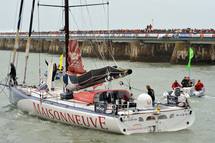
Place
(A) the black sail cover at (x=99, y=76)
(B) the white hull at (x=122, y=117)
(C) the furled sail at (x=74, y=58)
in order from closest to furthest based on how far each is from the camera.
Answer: (B) the white hull at (x=122, y=117) < (A) the black sail cover at (x=99, y=76) < (C) the furled sail at (x=74, y=58)

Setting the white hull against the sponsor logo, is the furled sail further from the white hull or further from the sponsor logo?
the sponsor logo

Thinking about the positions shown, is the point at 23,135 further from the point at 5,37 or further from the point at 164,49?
the point at 5,37

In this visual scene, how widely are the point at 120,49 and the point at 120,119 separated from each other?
5119 centimetres

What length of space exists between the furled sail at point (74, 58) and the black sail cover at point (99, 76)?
78 cm

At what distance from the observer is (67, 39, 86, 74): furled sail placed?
17094 millimetres

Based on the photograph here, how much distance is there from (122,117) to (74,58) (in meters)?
4.91

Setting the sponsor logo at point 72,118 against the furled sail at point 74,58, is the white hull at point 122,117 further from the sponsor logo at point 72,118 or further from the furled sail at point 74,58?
the furled sail at point 74,58

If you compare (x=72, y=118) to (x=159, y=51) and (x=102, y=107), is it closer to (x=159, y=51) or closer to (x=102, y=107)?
(x=102, y=107)

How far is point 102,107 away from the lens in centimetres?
1403

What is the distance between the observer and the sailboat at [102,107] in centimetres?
1382

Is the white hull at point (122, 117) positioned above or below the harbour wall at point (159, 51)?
below

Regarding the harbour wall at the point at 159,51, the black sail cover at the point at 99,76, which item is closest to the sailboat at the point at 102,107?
the black sail cover at the point at 99,76

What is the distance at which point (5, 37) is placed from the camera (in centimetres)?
11238

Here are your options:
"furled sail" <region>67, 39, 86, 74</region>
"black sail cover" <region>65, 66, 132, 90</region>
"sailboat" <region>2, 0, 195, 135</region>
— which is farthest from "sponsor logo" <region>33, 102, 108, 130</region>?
"furled sail" <region>67, 39, 86, 74</region>
